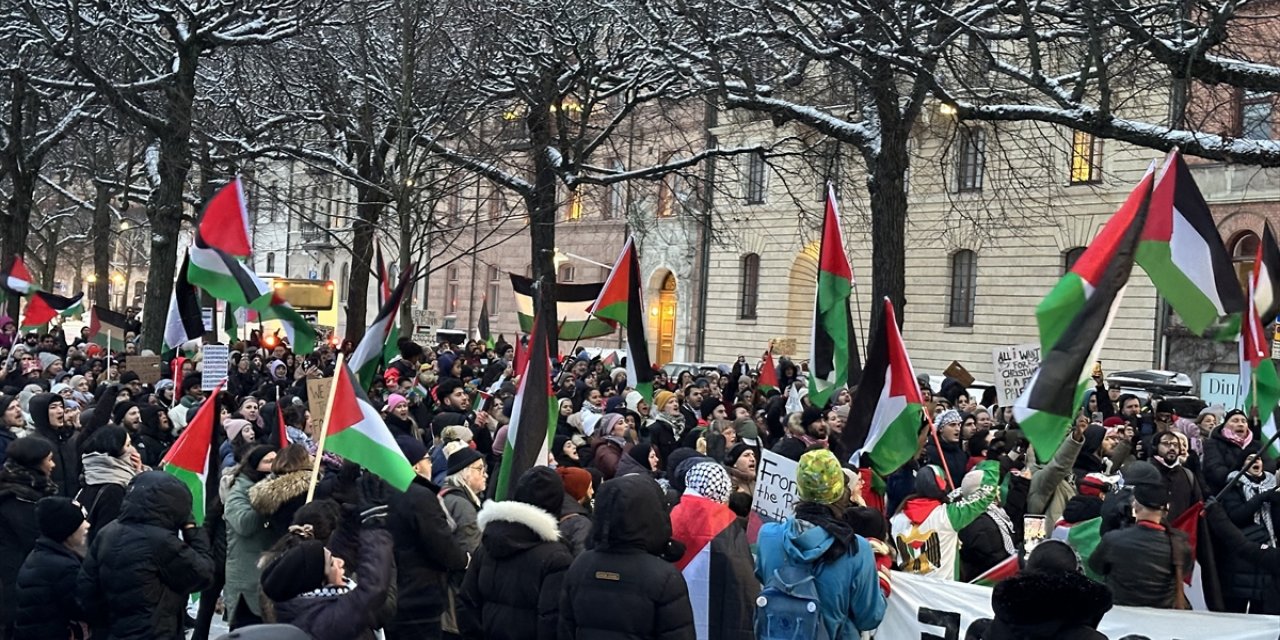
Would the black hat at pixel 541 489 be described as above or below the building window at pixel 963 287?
below

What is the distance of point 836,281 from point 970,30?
9.56 ft

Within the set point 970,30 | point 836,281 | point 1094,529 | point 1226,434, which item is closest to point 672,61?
point 970,30

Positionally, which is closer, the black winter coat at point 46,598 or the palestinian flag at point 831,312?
the black winter coat at point 46,598

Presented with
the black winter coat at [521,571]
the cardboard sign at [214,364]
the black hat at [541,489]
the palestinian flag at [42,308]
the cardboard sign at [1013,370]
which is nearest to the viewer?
the black winter coat at [521,571]

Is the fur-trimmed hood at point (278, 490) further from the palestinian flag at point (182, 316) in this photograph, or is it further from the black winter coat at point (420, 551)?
the palestinian flag at point (182, 316)

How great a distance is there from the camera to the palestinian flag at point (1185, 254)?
811 centimetres

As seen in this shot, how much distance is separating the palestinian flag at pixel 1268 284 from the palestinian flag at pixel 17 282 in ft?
67.1

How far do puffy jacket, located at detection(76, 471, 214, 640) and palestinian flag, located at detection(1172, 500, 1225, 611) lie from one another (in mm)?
4806

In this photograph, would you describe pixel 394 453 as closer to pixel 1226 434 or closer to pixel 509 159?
pixel 1226 434

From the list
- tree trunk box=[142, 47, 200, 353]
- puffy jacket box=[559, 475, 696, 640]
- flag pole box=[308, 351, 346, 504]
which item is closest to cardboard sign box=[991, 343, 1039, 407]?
flag pole box=[308, 351, 346, 504]

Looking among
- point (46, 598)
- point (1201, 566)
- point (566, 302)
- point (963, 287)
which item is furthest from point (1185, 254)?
point (963, 287)

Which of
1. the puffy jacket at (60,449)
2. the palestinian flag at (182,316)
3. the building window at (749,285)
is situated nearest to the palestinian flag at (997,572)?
the puffy jacket at (60,449)

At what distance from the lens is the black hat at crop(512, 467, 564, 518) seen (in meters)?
6.34

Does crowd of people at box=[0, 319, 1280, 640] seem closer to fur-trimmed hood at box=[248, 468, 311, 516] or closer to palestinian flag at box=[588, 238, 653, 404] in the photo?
fur-trimmed hood at box=[248, 468, 311, 516]
